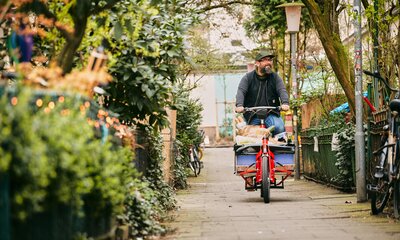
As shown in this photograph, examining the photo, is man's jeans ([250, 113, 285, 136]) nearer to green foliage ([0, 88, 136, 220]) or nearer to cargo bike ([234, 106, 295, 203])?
cargo bike ([234, 106, 295, 203])

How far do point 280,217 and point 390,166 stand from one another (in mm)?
1649

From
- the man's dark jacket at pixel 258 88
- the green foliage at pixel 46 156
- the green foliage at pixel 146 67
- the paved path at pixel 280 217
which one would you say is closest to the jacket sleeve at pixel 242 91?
the man's dark jacket at pixel 258 88

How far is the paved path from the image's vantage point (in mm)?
8977

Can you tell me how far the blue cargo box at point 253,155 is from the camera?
13703 millimetres

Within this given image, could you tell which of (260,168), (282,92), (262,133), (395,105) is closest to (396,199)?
(395,105)

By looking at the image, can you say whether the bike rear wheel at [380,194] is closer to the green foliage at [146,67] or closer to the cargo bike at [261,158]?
the green foliage at [146,67]

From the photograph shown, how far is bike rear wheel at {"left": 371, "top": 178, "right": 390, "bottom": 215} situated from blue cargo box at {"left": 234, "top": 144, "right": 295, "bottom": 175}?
9.64ft

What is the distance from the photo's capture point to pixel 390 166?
9.86 meters

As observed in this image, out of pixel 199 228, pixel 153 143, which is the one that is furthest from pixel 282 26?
pixel 199 228

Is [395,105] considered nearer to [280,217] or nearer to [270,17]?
[280,217]

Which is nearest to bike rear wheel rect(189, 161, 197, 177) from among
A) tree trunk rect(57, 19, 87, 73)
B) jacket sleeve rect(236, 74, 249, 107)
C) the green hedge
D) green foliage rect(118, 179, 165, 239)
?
jacket sleeve rect(236, 74, 249, 107)

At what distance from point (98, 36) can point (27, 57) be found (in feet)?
8.01

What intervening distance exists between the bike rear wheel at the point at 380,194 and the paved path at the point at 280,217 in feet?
0.37

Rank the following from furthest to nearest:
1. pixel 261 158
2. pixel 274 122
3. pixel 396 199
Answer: pixel 274 122
pixel 261 158
pixel 396 199
